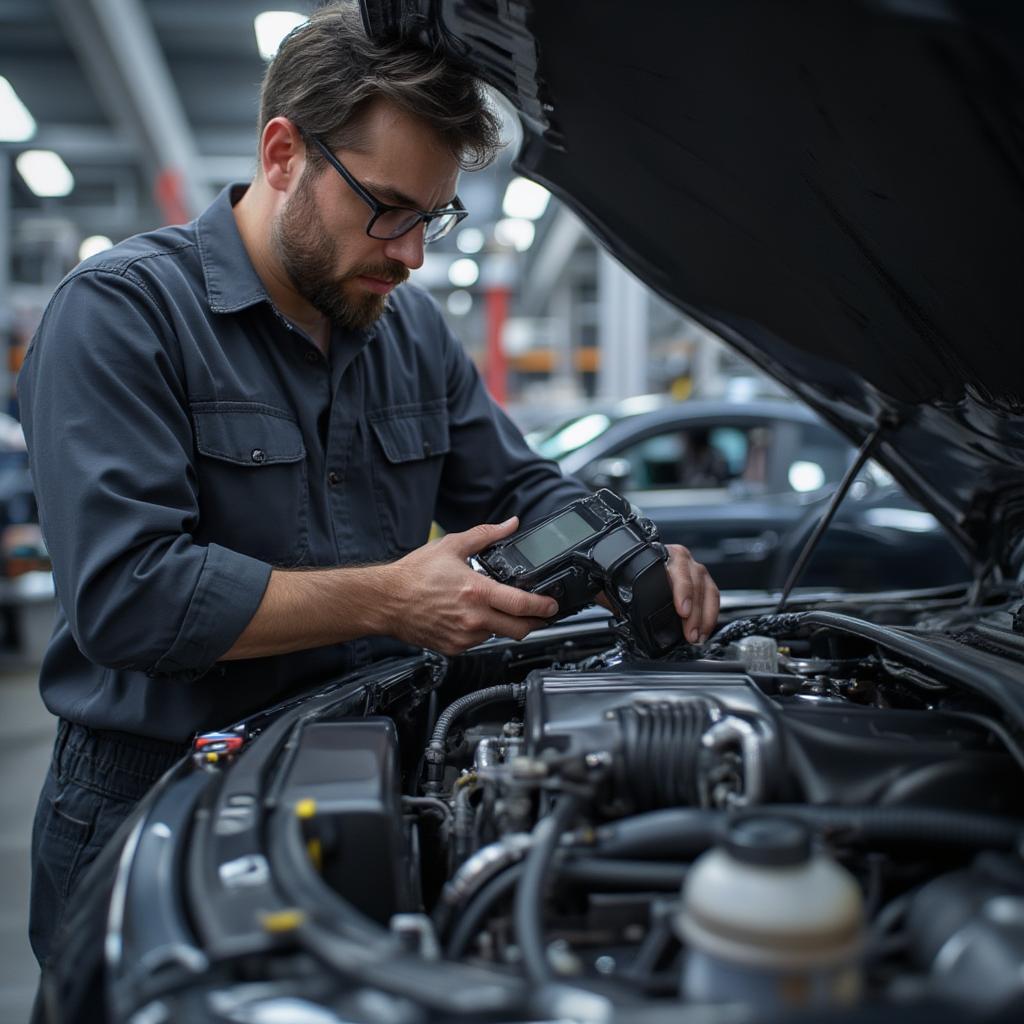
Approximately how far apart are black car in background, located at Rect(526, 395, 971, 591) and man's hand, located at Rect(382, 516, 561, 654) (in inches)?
109

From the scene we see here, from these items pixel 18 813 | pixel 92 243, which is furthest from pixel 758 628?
pixel 92 243

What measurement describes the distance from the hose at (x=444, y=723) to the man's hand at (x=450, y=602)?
3.7 inches

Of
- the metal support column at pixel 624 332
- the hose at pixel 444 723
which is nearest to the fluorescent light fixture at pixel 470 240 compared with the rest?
the metal support column at pixel 624 332

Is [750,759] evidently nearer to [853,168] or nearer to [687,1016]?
[687,1016]

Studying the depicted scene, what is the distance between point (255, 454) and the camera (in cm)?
155

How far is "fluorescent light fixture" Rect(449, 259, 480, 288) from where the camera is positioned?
55.6 ft

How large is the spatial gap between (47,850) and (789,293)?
1.41 m

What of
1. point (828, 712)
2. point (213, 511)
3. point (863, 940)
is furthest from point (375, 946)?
point (213, 511)

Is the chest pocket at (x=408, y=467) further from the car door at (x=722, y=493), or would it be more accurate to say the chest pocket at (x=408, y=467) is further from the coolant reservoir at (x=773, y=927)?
the car door at (x=722, y=493)

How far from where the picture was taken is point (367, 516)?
5.69 ft

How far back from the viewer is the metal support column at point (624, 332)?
11.1 m

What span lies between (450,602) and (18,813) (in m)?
2.86

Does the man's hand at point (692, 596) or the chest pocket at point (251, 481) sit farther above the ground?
the chest pocket at point (251, 481)

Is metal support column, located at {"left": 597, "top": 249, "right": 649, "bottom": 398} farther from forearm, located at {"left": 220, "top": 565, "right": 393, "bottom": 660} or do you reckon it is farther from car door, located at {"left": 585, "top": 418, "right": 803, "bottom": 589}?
forearm, located at {"left": 220, "top": 565, "right": 393, "bottom": 660}
